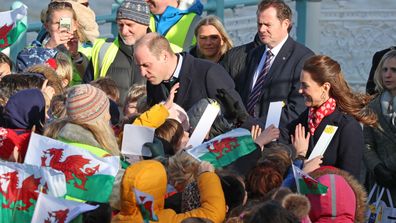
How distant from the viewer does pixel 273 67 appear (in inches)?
373

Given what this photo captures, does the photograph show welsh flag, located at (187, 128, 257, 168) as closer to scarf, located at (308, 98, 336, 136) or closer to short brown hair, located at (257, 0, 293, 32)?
scarf, located at (308, 98, 336, 136)

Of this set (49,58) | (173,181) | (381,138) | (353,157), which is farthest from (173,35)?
(173,181)

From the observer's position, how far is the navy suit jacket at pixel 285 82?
9.23 m

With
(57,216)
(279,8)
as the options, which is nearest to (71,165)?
(57,216)

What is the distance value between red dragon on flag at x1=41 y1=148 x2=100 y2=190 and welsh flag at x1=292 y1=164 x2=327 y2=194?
1113 mm

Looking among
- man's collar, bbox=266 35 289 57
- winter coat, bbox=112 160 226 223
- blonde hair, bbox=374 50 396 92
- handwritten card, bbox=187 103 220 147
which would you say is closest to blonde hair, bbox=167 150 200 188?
winter coat, bbox=112 160 226 223

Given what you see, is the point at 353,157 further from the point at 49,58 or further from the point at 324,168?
the point at 49,58

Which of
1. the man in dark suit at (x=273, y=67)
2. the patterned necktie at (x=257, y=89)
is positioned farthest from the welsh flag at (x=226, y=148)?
the patterned necktie at (x=257, y=89)

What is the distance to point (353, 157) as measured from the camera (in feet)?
27.6

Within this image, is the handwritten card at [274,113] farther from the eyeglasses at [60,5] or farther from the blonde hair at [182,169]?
the eyeglasses at [60,5]

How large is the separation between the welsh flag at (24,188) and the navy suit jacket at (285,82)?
2.30m

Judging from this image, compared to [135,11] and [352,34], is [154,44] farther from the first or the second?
[352,34]

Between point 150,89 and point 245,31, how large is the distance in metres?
4.58

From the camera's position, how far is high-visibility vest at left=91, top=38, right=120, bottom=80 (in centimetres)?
1059
